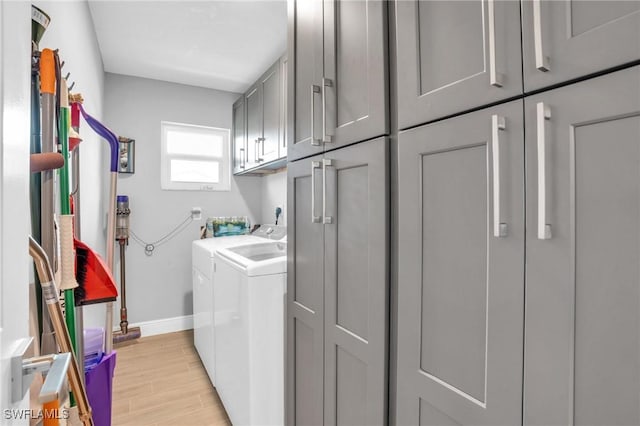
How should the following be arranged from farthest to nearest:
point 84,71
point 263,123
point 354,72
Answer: point 263,123 → point 84,71 → point 354,72

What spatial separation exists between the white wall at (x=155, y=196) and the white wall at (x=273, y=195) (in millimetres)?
462

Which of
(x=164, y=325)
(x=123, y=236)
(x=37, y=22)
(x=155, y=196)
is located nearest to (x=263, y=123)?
(x=155, y=196)

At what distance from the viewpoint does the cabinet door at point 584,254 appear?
1.66 feet

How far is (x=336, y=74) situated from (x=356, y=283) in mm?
736

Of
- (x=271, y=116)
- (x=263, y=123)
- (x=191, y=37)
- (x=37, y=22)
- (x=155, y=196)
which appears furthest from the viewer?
(x=155, y=196)

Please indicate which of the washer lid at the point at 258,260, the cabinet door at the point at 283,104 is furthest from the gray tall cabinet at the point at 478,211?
the cabinet door at the point at 283,104

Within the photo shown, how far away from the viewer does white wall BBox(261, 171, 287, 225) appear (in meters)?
3.21

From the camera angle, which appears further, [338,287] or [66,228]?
[338,287]

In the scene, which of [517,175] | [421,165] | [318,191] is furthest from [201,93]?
[517,175]

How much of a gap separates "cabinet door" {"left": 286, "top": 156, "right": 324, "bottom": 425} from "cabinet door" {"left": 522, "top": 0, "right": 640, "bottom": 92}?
75 centimetres

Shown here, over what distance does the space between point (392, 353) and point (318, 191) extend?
0.63 m

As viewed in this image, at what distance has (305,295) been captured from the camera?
54.4 inches

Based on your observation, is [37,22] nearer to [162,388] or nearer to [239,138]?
[162,388]

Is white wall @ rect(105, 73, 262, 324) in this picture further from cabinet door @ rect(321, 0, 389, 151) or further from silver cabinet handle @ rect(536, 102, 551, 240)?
silver cabinet handle @ rect(536, 102, 551, 240)
